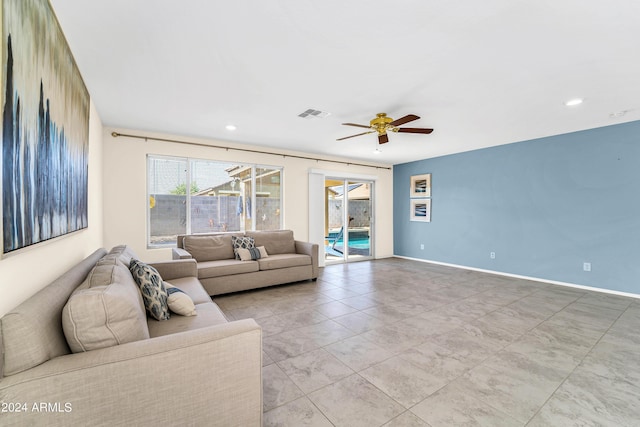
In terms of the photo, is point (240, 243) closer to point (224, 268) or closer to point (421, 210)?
point (224, 268)

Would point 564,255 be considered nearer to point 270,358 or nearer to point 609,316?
point 609,316

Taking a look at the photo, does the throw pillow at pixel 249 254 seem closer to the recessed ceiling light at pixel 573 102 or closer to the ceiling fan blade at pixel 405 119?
the ceiling fan blade at pixel 405 119

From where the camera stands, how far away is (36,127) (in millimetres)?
1312

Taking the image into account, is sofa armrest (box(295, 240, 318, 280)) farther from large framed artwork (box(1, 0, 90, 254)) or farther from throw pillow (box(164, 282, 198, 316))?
large framed artwork (box(1, 0, 90, 254))

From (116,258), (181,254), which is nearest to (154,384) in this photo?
(116,258)

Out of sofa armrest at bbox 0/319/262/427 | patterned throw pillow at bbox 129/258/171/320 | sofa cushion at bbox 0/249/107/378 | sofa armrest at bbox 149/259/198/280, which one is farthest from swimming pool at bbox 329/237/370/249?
sofa cushion at bbox 0/249/107/378

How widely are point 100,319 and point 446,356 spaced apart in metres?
2.42

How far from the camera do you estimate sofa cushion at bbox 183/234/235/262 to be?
13.7 feet

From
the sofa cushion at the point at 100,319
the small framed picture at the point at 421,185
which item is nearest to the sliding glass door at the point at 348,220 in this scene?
the small framed picture at the point at 421,185

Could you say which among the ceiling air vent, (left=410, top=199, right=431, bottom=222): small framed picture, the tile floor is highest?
the ceiling air vent

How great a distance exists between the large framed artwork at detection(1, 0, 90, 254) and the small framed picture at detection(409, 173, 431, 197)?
6254 mm

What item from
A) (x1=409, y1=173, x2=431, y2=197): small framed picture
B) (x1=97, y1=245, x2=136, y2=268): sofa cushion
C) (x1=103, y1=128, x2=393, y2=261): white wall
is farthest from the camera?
(x1=409, y1=173, x2=431, y2=197): small framed picture

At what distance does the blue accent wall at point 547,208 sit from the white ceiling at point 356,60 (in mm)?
622

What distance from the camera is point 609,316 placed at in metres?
3.21
